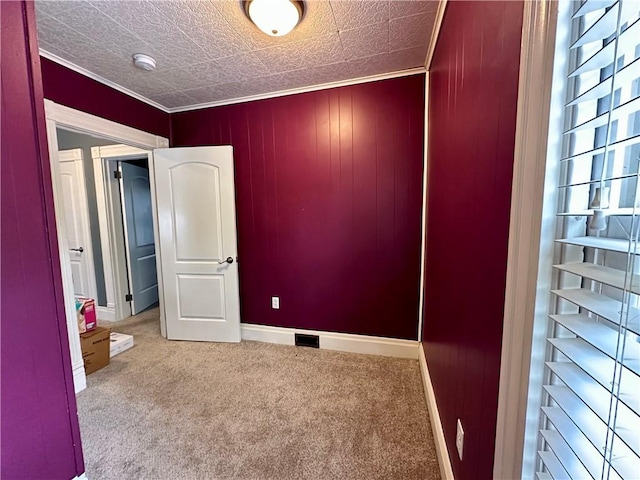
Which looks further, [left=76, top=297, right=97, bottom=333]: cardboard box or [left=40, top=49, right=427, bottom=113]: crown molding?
[left=76, top=297, right=97, bottom=333]: cardboard box

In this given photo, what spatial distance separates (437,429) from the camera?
1.51 m

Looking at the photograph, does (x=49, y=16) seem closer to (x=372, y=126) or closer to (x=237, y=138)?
(x=237, y=138)

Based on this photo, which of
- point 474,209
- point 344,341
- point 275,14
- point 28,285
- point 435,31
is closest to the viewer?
point 474,209

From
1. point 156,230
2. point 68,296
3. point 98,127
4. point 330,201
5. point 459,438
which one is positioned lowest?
point 459,438

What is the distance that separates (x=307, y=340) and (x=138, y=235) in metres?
2.72

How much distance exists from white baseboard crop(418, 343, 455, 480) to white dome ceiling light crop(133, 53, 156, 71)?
9.78ft

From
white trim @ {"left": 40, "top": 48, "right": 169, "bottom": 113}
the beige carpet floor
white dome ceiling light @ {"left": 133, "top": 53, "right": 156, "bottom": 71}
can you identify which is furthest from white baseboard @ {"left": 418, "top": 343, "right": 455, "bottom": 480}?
white trim @ {"left": 40, "top": 48, "right": 169, "bottom": 113}

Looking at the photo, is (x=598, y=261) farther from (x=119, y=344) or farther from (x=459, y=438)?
(x=119, y=344)

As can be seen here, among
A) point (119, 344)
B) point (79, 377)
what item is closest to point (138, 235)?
point (119, 344)

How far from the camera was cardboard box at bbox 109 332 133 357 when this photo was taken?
2590 millimetres

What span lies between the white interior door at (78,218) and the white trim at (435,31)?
3.89m

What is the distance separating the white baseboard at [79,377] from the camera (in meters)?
2.06

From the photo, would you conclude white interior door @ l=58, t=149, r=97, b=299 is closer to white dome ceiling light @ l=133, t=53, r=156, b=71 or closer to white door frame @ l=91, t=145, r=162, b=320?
white door frame @ l=91, t=145, r=162, b=320

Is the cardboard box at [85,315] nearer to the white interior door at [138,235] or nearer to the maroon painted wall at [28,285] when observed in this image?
the white interior door at [138,235]
